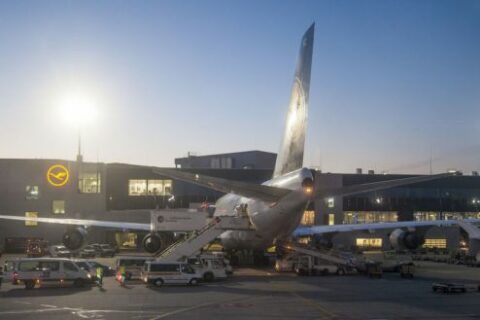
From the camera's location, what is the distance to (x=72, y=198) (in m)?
93.8

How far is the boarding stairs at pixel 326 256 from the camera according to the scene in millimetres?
48000

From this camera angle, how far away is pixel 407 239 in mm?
54469

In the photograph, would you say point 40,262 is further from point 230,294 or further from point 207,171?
point 207,171

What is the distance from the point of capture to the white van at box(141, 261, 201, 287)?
125 feet

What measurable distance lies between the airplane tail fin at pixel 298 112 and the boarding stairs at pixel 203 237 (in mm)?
6029

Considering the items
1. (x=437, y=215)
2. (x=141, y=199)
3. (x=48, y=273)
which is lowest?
(x=48, y=273)

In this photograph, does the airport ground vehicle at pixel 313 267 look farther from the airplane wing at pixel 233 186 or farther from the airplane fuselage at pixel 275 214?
the airplane wing at pixel 233 186

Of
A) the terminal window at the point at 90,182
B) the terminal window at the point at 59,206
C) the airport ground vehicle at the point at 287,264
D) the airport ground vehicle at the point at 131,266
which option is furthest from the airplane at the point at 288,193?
the terminal window at the point at 90,182

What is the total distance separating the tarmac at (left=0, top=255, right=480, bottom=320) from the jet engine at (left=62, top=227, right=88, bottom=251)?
16670mm

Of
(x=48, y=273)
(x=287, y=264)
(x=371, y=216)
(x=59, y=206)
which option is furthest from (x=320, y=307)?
(x=371, y=216)

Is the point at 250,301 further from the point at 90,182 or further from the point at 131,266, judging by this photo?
the point at 90,182

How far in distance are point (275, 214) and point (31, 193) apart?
202 ft

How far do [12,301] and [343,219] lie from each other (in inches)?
3044

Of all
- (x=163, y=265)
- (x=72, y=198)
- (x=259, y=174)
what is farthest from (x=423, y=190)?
(x=163, y=265)
